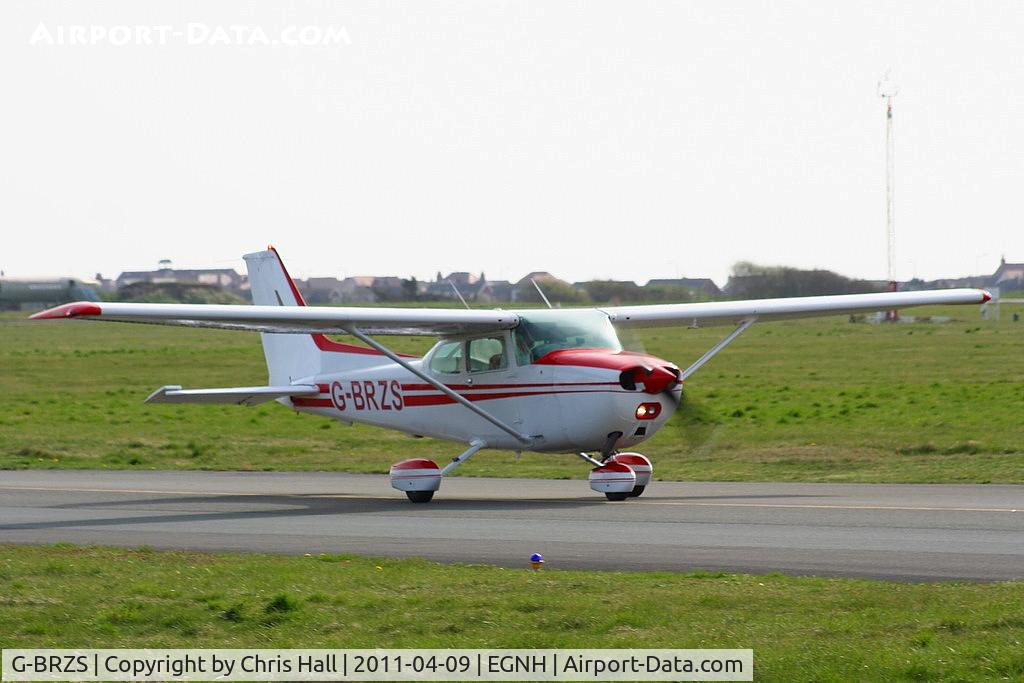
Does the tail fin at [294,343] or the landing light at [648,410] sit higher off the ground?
the tail fin at [294,343]

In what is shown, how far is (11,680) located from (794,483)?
1332 cm

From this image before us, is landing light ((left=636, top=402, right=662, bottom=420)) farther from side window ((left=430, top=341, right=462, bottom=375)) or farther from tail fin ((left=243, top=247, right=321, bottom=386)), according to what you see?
tail fin ((left=243, top=247, right=321, bottom=386))

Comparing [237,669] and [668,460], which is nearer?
[237,669]

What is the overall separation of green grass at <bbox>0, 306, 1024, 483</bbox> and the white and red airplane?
103 centimetres

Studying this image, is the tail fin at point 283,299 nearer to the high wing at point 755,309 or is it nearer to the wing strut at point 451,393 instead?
the wing strut at point 451,393

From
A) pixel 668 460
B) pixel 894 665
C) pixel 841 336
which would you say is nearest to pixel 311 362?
pixel 668 460

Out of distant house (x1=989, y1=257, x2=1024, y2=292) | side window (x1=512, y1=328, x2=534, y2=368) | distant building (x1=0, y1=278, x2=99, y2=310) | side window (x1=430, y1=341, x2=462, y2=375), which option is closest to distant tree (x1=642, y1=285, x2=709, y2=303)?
side window (x1=430, y1=341, x2=462, y2=375)

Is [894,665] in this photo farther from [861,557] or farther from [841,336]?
[841,336]

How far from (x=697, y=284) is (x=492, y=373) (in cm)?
1234

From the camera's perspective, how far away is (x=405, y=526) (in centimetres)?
1491

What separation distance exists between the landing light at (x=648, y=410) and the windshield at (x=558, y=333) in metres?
1.03

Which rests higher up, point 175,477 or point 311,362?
point 311,362

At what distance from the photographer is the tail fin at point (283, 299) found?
21.0m

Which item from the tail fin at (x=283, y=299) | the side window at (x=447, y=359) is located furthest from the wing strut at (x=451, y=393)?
the tail fin at (x=283, y=299)
